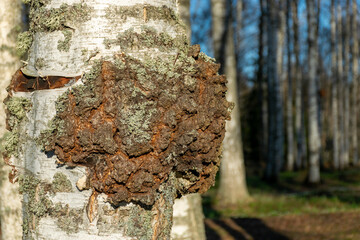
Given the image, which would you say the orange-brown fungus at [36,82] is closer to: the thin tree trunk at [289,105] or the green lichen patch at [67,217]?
the green lichen patch at [67,217]

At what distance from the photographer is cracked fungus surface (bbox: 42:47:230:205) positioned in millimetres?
1275

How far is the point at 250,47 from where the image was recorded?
2305cm

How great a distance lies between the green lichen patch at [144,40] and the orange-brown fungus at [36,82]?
0.59 ft

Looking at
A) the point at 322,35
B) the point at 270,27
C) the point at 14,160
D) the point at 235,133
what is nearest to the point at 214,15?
the point at 235,133

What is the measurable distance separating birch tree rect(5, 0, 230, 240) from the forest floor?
590cm

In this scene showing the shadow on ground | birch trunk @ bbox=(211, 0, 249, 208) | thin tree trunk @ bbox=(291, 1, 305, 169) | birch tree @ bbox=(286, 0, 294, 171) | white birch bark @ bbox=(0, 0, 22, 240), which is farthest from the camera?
birch tree @ bbox=(286, 0, 294, 171)

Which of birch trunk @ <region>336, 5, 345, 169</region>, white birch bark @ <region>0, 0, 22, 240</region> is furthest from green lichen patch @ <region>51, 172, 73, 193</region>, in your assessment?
birch trunk @ <region>336, 5, 345, 169</region>

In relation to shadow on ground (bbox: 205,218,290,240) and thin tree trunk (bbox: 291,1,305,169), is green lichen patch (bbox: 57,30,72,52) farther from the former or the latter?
thin tree trunk (bbox: 291,1,305,169)

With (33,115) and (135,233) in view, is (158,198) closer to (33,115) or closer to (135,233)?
(135,233)

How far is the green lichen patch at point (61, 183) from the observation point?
1.31 metres

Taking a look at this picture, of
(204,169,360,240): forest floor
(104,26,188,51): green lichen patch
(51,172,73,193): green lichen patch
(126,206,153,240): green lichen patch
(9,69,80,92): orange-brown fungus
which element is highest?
(104,26,188,51): green lichen patch

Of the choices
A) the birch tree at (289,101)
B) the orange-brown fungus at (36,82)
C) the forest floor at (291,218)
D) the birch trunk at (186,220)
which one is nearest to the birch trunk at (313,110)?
the forest floor at (291,218)

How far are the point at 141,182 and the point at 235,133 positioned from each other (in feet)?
29.1

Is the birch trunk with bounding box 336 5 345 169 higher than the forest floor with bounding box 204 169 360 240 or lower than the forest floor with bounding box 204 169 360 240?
higher
